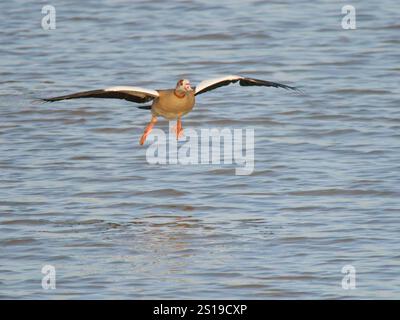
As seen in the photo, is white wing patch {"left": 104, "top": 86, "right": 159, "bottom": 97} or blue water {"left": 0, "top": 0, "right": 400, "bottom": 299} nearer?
blue water {"left": 0, "top": 0, "right": 400, "bottom": 299}

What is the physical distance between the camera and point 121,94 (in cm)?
1359

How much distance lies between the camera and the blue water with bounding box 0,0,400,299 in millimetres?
11688

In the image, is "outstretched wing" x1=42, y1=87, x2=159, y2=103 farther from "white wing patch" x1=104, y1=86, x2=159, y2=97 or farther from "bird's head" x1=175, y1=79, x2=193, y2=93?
"bird's head" x1=175, y1=79, x2=193, y2=93

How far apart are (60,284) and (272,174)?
4.48 m

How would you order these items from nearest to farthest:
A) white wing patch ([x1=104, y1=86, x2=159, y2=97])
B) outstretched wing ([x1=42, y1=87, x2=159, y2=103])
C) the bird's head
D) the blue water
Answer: the blue water < outstretched wing ([x1=42, y1=87, x2=159, y2=103]) < white wing patch ([x1=104, y1=86, x2=159, y2=97]) < the bird's head

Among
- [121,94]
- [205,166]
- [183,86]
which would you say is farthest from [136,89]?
[205,166]

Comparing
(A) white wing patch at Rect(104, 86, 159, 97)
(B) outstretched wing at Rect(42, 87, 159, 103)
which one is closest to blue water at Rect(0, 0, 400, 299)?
(B) outstretched wing at Rect(42, 87, 159, 103)

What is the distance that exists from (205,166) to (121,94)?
240 centimetres

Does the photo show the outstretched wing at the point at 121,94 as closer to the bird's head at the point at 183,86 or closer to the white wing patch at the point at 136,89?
the white wing patch at the point at 136,89

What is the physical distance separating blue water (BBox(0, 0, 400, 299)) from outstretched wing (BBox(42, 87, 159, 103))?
3.57 ft

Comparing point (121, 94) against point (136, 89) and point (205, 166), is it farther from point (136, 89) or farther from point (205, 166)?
point (205, 166)

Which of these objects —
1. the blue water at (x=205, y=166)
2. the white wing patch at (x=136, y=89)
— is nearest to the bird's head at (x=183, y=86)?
the white wing patch at (x=136, y=89)

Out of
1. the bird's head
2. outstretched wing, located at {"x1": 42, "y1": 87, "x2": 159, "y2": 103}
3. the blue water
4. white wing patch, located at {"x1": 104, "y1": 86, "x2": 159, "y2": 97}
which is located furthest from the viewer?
the bird's head

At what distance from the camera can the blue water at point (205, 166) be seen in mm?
11688
